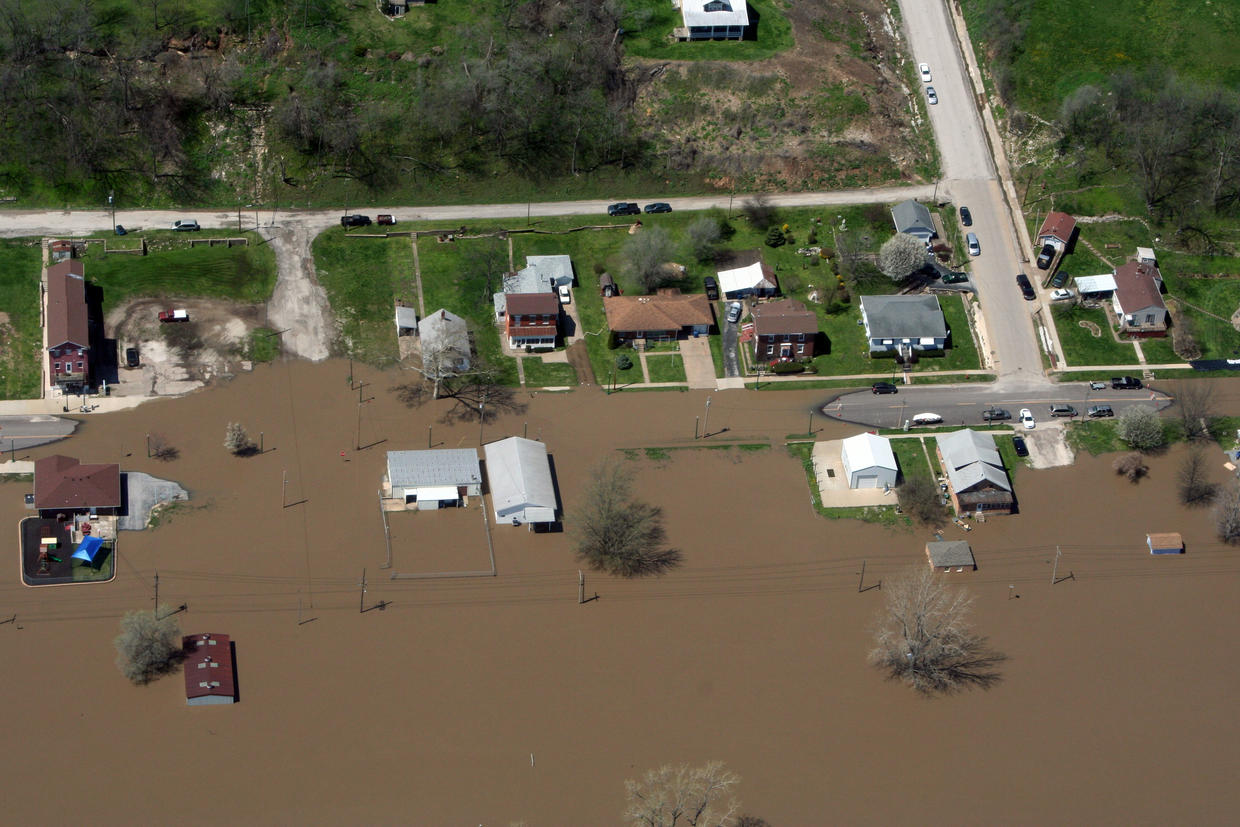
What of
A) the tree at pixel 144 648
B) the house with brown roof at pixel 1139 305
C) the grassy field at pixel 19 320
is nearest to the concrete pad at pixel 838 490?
the house with brown roof at pixel 1139 305

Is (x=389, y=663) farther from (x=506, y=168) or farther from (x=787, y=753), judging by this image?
(x=506, y=168)

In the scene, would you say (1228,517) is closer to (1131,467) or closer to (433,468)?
(1131,467)

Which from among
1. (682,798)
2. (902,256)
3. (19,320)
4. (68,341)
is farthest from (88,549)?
(902,256)

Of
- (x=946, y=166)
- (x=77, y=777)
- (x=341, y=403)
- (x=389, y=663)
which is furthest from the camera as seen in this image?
(x=946, y=166)

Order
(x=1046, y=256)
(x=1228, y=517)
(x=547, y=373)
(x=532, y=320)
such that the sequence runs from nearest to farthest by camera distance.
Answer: (x=1228, y=517), (x=547, y=373), (x=532, y=320), (x=1046, y=256)

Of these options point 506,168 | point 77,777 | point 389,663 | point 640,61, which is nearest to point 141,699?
point 77,777

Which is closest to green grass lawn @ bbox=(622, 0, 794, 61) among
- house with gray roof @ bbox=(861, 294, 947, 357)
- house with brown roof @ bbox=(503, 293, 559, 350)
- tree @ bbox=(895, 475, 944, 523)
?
house with gray roof @ bbox=(861, 294, 947, 357)

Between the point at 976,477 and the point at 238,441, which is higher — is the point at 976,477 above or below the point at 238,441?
below
